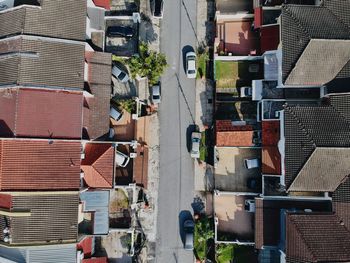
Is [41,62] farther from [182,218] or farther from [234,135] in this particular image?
[182,218]

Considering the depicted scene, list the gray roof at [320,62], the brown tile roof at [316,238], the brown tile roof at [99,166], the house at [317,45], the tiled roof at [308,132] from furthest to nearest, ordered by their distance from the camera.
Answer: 1. the brown tile roof at [99,166]
2. the house at [317,45]
3. the gray roof at [320,62]
4. the tiled roof at [308,132]
5. the brown tile roof at [316,238]

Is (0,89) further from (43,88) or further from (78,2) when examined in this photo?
(78,2)

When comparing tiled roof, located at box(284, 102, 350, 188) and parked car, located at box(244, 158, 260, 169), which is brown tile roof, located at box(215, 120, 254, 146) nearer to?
parked car, located at box(244, 158, 260, 169)

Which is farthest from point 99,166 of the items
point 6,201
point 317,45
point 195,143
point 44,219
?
point 317,45

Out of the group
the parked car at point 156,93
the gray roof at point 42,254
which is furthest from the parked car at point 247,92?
the gray roof at point 42,254

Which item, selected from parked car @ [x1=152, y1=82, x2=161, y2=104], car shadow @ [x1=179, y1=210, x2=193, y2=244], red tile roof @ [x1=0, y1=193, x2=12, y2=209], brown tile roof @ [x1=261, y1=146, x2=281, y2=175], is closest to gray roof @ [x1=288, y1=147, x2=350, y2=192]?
brown tile roof @ [x1=261, y1=146, x2=281, y2=175]

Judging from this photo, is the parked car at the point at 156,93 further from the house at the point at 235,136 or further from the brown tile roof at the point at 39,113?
the brown tile roof at the point at 39,113
